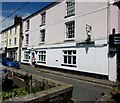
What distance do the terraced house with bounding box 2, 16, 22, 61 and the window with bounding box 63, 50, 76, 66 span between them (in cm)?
1601

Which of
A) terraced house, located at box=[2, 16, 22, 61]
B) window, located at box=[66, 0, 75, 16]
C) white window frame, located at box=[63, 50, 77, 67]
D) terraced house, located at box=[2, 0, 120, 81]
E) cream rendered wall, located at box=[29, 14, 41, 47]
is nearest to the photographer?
terraced house, located at box=[2, 0, 120, 81]

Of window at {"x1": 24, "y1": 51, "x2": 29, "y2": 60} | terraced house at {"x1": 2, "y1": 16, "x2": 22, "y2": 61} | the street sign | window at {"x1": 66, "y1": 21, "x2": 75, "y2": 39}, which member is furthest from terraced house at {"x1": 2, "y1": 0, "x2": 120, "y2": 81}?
terraced house at {"x1": 2, "y1": 16, "x2": 22, "y2": 61}

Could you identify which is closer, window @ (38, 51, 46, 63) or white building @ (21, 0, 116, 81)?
white building @ (21, 0, 116, 81)

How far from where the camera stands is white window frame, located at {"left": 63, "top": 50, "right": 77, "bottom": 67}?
18609 mm

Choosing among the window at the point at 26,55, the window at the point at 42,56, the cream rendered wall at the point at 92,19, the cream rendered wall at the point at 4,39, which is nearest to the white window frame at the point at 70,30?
the cream rendered wall at the point at 92,19

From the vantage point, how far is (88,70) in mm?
16562

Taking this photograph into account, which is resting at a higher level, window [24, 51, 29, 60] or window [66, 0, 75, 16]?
window [66, 0, 75, 16]

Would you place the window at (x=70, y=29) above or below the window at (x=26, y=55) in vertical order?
above

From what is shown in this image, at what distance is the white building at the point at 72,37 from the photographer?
1543 centimetres

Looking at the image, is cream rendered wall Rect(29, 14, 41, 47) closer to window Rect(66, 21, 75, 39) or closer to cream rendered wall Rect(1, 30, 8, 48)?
window Rect(66, 21, 75, 39)

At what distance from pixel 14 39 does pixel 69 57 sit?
842 inches

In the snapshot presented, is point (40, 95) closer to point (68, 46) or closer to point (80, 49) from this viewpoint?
point (80, 49)

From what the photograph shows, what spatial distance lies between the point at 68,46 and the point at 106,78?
6008 millimetres

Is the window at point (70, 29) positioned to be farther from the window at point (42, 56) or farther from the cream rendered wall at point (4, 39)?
the cream rendered wall at point (4, 39)
